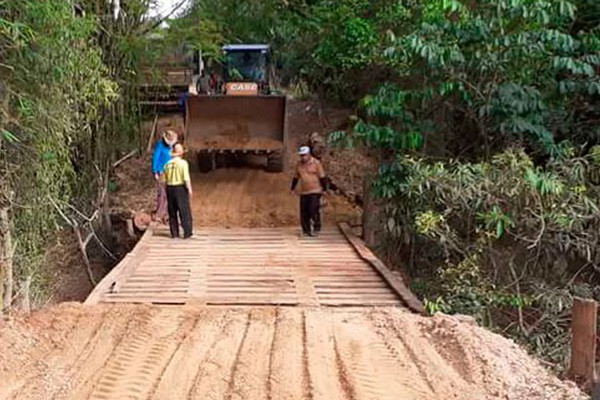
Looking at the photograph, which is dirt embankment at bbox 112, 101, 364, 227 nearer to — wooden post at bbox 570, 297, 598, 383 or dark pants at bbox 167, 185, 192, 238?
dark pants at bbox 167, 185, 192, 238

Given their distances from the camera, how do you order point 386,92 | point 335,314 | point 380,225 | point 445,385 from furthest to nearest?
1. point 380,225
2. point 386,92
3. point 335,314
4. point 445,385

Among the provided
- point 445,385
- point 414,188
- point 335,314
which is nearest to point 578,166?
point 414,188

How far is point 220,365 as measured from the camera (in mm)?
4586

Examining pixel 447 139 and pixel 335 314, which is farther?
pixel 447 139

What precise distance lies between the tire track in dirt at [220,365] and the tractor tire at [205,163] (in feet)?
26.4

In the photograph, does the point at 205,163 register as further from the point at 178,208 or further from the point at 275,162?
the point at 178,208

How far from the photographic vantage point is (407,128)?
8.77 meters

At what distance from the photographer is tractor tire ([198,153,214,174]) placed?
13461mm

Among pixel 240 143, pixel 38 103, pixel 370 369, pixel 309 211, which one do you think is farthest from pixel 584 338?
pixel 240 143

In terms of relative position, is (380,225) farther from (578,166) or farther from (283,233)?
(578,166)

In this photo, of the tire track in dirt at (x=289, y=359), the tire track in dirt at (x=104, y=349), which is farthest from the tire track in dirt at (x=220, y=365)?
the tire track in dirt at (x=104, y=349)

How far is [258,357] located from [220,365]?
0.27 m

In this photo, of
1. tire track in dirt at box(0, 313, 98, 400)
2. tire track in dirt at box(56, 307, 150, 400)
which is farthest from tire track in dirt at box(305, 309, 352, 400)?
tire track in dirt at box(0, 313, 98, 400)

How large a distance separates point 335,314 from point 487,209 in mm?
2292
